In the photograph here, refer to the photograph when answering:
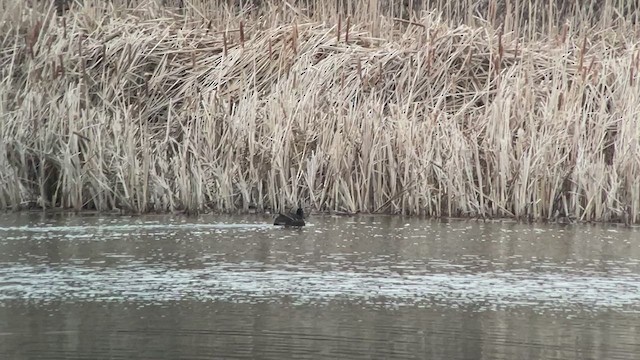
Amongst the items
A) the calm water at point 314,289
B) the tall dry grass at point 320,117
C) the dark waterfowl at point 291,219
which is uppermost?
the tall dry grass at point 320,117

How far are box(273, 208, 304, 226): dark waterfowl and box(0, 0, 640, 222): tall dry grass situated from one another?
2.84 ft

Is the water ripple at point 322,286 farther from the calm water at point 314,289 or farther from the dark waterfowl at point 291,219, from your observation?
the dark waterfowl at point 291,219

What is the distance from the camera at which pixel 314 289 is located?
6602 mm

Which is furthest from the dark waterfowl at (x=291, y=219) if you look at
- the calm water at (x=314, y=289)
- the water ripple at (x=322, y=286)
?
the water ripple at (x=322, y=286)

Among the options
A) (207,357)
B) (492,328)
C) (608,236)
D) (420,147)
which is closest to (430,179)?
(420,147)

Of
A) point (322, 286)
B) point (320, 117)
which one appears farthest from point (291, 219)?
point (322, 286)

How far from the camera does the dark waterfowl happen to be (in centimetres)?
896

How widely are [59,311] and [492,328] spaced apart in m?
2.07

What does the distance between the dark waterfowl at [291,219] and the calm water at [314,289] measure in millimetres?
99

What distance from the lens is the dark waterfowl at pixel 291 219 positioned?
896 centimetres

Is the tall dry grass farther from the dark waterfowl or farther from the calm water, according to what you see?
the dark waterfowl

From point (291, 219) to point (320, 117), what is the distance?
1850mm

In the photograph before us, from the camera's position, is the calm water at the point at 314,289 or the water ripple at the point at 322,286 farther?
the water ripple at the point at 322,286

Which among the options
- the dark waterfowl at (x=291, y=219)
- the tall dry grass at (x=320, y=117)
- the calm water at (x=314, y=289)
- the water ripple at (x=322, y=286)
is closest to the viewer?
the calm water at (x=314, y=289)
